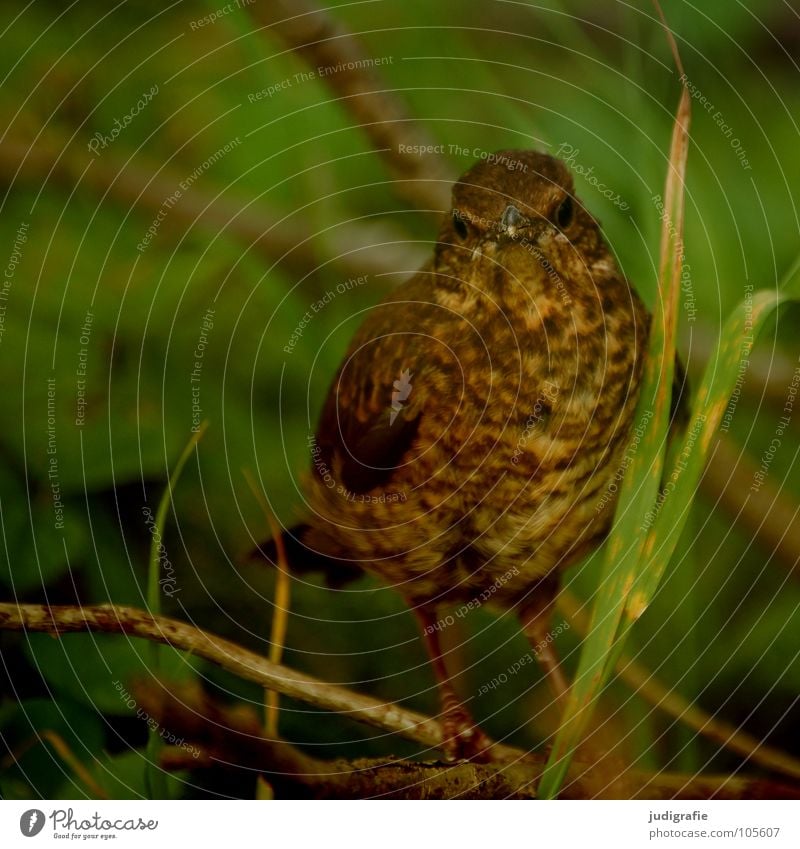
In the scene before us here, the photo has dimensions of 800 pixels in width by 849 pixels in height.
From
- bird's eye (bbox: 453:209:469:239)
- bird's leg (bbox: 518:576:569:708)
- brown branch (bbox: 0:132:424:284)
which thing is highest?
brown branch (bbox: 0:132:424:284)

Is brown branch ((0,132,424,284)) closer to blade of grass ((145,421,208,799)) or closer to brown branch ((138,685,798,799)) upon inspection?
blade of grass ((145,421,208,799))

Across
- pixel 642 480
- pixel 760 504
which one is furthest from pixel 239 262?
pixel 760 504

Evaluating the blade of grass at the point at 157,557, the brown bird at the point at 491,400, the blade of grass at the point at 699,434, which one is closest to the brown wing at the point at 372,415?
the brown bird at the point at 491,400

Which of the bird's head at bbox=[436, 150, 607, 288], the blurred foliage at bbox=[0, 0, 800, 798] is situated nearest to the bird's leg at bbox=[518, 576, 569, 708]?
the blurred foliage at bbox=[0, 0, 800, 798]

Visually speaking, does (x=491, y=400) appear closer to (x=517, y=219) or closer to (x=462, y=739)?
(x=517, y=219)
